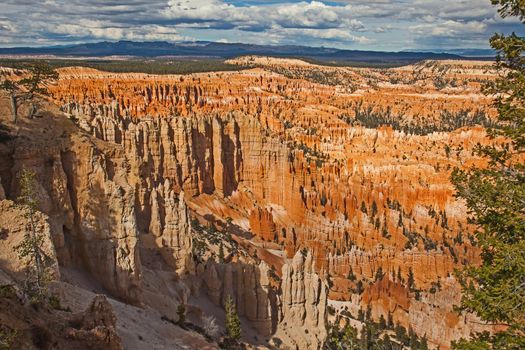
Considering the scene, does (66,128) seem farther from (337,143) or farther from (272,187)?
(337,143)

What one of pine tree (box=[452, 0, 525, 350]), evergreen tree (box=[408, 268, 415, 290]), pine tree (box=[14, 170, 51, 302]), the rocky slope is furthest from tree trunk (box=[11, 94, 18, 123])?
evergreen tree (box=[408, 268, 415, 290])

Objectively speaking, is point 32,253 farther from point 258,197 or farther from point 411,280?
point 258,197

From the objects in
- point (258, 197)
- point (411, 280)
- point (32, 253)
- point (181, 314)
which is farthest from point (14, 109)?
point (258, 197)

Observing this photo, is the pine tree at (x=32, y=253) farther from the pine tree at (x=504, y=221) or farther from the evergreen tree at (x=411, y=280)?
the evergreen tree at (x=411, y=280)

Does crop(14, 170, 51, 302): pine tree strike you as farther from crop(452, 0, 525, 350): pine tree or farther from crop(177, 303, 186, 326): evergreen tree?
crop(452, 0, 525, 350): pine tree

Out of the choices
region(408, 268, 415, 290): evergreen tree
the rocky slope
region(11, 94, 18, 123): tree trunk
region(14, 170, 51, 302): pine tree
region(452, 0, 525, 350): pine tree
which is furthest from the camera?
region(408, 268, 415, 290): evergreen tree

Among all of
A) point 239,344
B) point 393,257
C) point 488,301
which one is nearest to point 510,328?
point 488,301
